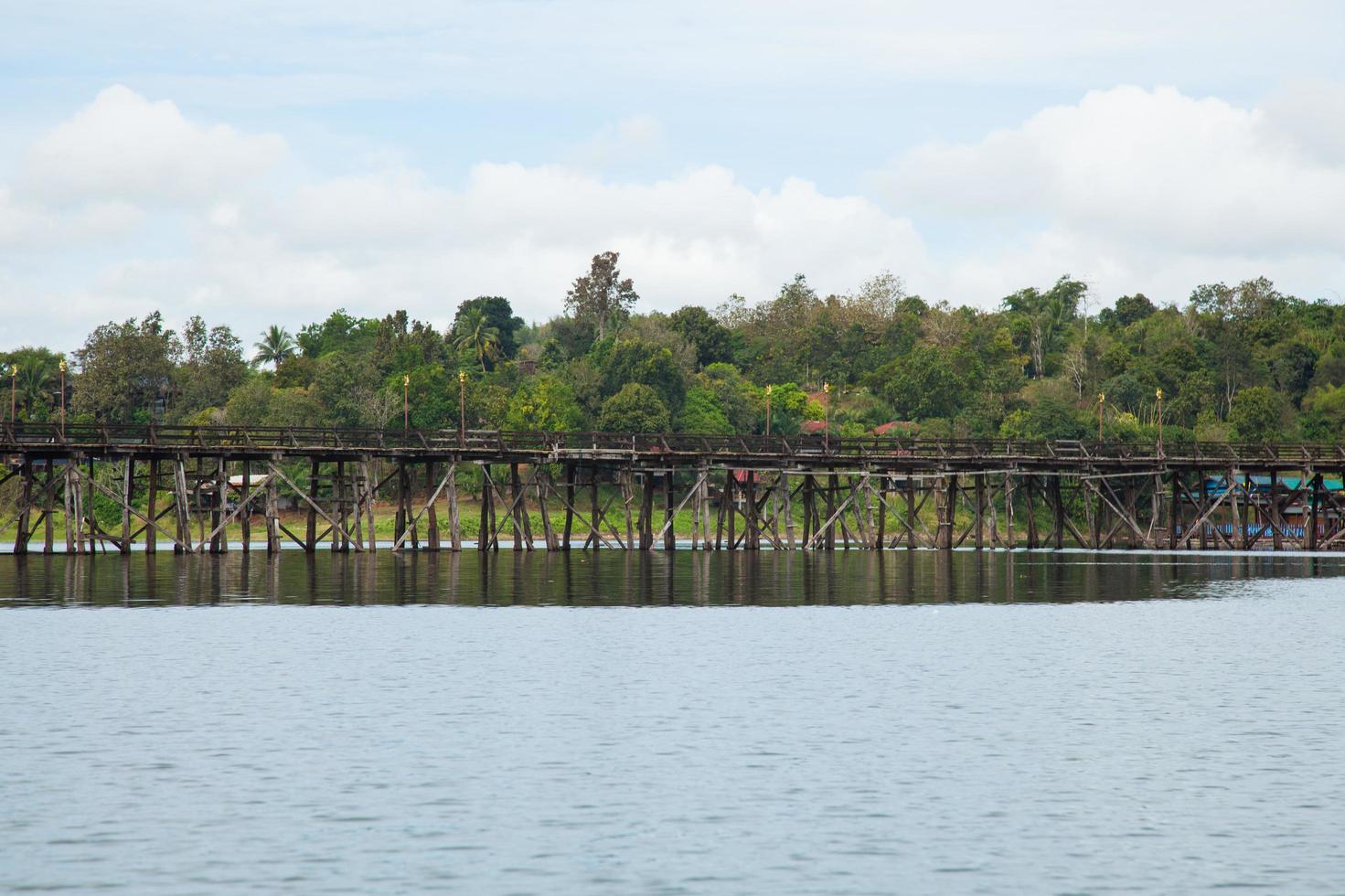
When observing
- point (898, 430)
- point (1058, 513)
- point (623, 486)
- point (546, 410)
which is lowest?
point (1058, 513)

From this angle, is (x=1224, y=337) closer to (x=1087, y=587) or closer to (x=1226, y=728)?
(x=1087, y=587)

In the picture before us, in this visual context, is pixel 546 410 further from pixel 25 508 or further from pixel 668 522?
pixel 25 508

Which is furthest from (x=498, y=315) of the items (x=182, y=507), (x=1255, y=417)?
(x=182, y=507)

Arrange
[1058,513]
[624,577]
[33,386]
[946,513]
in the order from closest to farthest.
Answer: [624,577]
[946,513]
[1058,513]
[33,386]

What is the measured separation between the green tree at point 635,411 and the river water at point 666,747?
201 ft

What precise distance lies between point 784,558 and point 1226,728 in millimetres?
46097

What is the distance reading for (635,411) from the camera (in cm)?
10269

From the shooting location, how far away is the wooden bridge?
61812mm

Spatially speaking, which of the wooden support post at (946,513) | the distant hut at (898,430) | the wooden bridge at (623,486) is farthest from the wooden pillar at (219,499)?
the distant hut at (898,430)

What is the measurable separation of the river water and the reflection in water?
257 centimetres

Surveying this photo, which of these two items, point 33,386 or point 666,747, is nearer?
point 666,747

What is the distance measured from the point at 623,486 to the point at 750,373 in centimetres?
6476

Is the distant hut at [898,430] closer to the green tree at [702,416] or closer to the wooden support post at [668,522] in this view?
the green tree at [702,416]

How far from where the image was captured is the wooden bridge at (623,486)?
2434 inches
